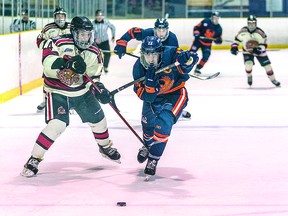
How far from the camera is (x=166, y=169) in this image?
6.45m

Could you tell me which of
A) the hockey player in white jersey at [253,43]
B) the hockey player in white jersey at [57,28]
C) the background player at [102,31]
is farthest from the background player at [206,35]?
the hockey player in white jersey at [57,28]

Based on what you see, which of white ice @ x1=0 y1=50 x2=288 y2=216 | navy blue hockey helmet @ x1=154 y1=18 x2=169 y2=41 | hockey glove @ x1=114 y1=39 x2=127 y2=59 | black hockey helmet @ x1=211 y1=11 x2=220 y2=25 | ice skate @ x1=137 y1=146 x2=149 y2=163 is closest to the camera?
white ice @ x1=0 y1=50 x2=288 y2=216

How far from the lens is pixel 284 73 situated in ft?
54.0

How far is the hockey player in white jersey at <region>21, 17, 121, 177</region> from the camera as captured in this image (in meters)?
6.05

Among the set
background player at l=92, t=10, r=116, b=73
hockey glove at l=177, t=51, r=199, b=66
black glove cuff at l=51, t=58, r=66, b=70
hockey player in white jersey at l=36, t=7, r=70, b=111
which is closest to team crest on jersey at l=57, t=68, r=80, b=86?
black glove cuff at l=51, t=58, r=66, b=70

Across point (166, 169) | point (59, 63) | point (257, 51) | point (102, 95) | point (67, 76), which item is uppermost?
point (59, 63)

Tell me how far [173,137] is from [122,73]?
8249 millimetres

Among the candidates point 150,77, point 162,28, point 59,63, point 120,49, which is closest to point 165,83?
point 150,77

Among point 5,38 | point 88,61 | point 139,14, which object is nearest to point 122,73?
point 5,38

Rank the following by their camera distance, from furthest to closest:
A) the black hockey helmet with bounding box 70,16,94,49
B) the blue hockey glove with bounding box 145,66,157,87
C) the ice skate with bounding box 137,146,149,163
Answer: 1. the ice skate with bounding box 137,146,149,163
2. the black hockey helmet with bounding box 70,16,94,49
3. the blue hockey glove with bounding box 145,66,157,87

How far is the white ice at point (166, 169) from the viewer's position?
5.17 meters

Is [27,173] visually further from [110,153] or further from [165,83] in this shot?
[165,83]

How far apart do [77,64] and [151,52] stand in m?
0.48

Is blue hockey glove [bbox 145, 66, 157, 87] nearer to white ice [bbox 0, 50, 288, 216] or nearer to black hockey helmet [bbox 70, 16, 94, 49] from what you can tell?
black hockey helmet [bbox 70, 16, 94, 49]
